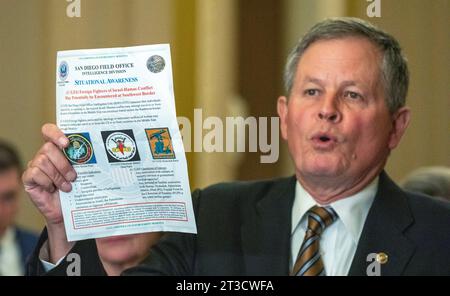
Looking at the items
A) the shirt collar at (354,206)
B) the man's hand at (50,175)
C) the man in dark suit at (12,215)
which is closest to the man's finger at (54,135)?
the man's hand at (50,175)

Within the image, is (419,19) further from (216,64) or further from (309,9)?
(216,64)

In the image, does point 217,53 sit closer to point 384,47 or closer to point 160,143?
point 160,143

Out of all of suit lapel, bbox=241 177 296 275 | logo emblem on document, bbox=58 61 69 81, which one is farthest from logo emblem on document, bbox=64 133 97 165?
suit lapel, bbox=241 177 296 275

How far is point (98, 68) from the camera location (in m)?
1.79

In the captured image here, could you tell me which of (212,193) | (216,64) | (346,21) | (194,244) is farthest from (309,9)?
(194,244)

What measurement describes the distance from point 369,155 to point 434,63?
27 centimetres

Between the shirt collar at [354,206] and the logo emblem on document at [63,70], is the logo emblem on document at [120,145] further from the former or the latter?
the shirt collar at [354,206]

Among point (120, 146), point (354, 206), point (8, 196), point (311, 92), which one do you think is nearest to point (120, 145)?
point (120, 146)

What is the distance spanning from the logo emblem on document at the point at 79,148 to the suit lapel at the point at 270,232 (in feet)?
1.36

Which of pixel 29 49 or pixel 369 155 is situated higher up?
pixel 29 49

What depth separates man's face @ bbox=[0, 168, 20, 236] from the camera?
1824 mm

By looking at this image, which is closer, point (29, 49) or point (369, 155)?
point (369, 155)

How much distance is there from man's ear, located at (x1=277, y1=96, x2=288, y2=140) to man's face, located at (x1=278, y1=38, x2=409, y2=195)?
4 cm

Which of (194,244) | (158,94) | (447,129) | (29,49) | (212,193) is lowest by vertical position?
(194,244)
